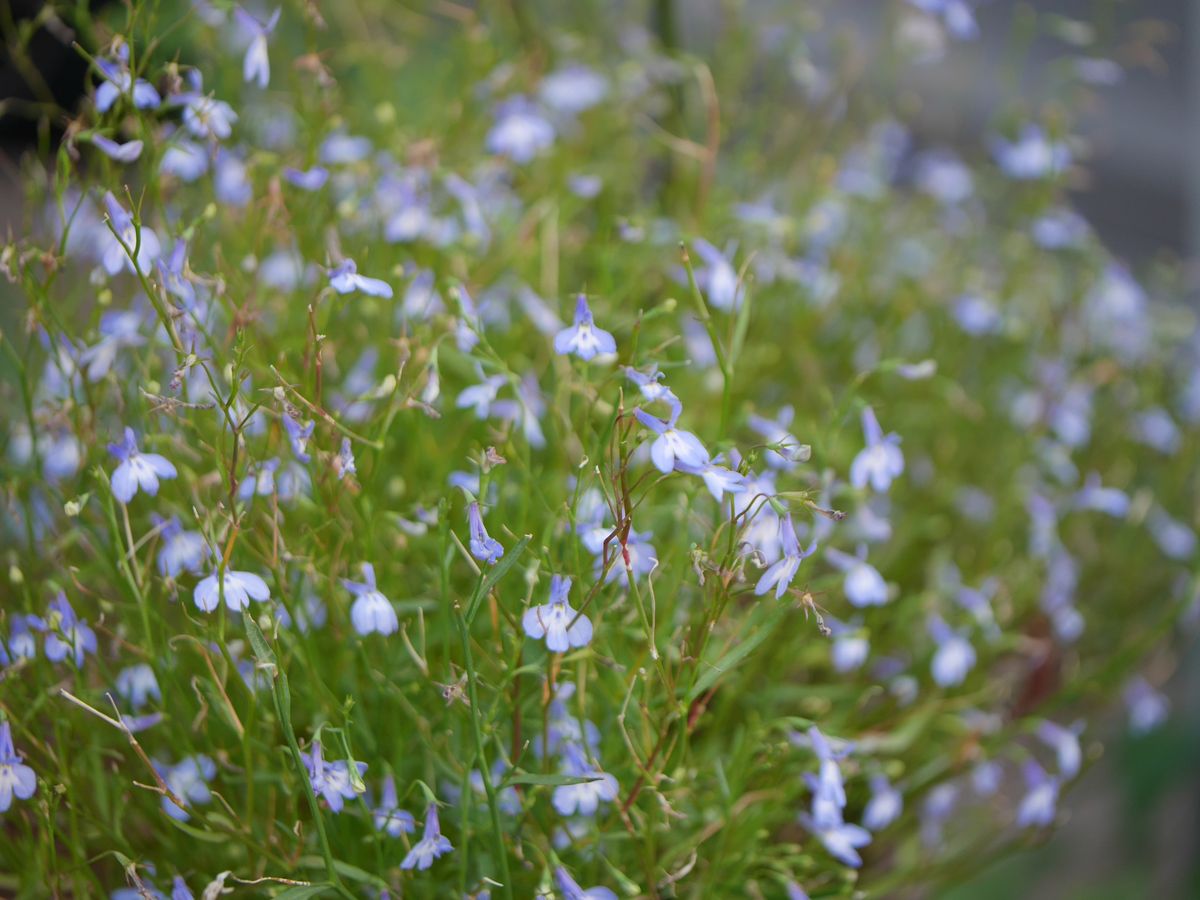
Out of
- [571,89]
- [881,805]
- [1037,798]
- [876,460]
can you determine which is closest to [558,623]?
[876,460]

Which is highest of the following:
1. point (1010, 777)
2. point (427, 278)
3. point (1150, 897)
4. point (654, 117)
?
point (427, 278)

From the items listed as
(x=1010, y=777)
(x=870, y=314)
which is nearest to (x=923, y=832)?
(x=1010, y=777)

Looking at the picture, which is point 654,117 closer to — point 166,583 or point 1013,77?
point 1013,77

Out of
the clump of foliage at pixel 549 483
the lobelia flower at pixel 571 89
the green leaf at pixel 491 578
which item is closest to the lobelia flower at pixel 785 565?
the clump of foliage at pixel 549 483

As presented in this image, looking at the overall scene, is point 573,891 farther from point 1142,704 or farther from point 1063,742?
point 1142,704

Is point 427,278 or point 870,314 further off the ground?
point 427,278

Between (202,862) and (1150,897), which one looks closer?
(202,862)

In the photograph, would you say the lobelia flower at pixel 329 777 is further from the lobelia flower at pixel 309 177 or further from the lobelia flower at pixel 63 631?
the lobelia flower at pixel 309 177

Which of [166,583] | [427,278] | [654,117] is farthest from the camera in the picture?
[654,117]
